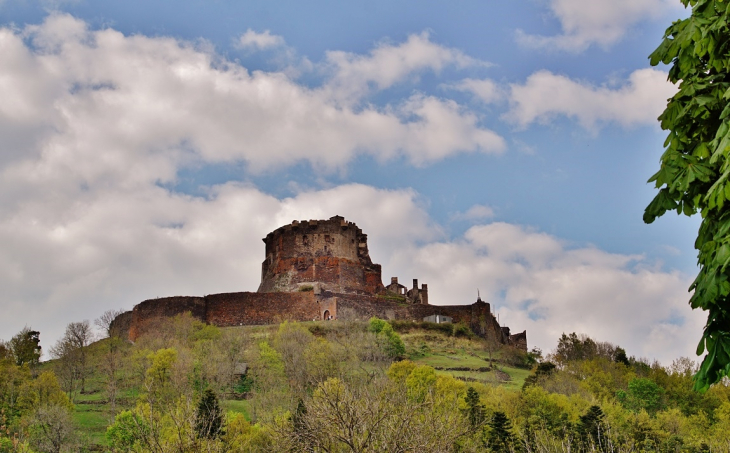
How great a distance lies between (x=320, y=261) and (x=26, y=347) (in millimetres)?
26200

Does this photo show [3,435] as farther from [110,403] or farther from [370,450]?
[370,450]

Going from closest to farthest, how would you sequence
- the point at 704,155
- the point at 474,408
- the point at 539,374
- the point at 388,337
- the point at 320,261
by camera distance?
the point at 704,155 → the point at 474,408 → the point at 539,374 → the point at 388,337 → the point at 320,261

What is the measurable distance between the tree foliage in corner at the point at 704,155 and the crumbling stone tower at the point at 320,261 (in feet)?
202

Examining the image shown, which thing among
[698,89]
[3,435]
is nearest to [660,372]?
[3,435]

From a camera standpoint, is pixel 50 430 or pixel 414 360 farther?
pixel 414 360

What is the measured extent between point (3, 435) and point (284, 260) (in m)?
36.9

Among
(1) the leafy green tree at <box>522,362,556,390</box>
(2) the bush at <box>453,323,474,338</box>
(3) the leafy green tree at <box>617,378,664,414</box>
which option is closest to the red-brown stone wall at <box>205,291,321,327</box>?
(2) the bush at <box>453,323,474,338</box>

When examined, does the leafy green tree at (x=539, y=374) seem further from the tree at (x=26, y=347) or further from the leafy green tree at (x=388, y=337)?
the tree at (x=26, y=347)

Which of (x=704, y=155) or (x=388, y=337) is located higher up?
(x=388, y=337)

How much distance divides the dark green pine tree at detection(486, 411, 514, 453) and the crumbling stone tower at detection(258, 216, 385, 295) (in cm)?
3463

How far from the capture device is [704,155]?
22.0 feet

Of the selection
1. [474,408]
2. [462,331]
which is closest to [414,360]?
[462,331]

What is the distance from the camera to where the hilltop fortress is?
212 ft

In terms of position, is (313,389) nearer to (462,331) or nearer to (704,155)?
(704,155)
